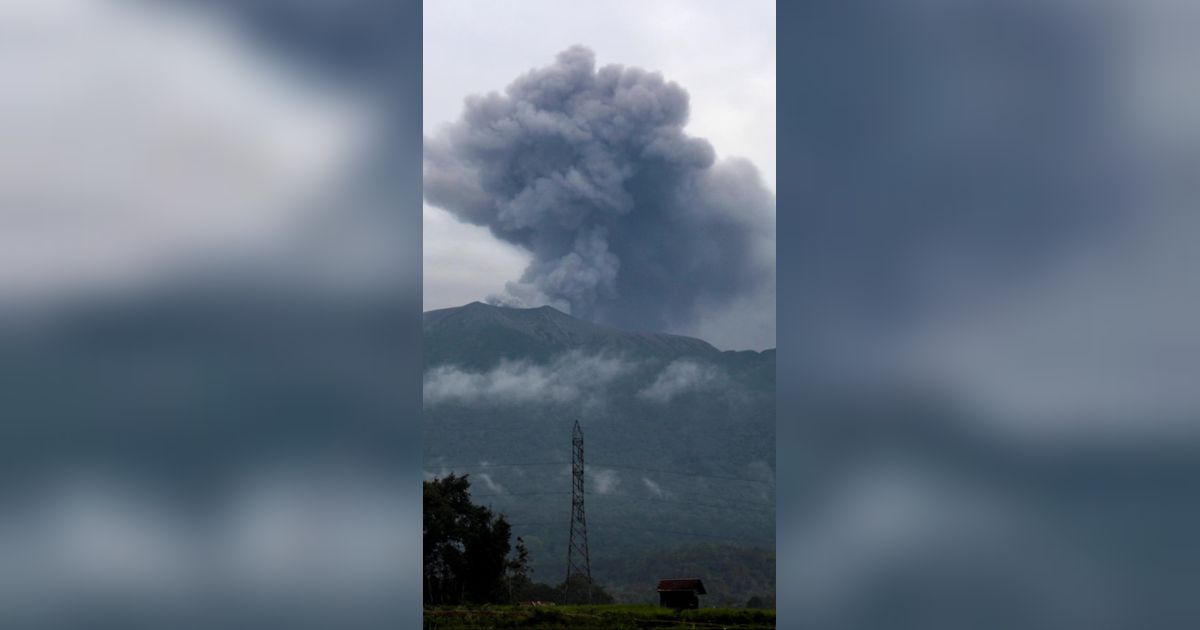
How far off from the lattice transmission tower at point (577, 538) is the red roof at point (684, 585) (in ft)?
1.79

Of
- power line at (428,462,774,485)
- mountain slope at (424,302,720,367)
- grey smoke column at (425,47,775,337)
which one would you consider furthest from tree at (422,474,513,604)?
grey smoke column at (425,47,775,337)

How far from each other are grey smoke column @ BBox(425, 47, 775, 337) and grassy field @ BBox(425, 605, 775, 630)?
2093mm

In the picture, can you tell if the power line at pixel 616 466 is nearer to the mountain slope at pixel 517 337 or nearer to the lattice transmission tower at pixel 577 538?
the lattice transmission tower at pixel 577 538

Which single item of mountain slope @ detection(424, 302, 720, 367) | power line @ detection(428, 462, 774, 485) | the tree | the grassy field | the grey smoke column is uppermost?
the grey smoke column

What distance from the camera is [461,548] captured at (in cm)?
695

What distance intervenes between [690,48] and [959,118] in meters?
5.27

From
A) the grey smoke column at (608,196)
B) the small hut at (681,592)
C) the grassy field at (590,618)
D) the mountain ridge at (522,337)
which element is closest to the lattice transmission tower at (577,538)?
the grassy field at (590,618)

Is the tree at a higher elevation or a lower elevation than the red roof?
higher

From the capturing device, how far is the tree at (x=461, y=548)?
22.5ft

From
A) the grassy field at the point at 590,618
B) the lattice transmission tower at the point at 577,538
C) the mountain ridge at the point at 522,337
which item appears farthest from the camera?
the mountain ridge at the point at 522,337

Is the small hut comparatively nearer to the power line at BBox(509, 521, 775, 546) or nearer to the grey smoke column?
the power line at BBox(509, 521, 775, 546)

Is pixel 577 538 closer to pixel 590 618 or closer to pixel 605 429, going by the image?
pixel 590 618

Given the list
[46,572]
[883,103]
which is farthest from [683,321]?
[46,572]

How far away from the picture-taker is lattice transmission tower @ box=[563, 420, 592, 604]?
7.04 metres
